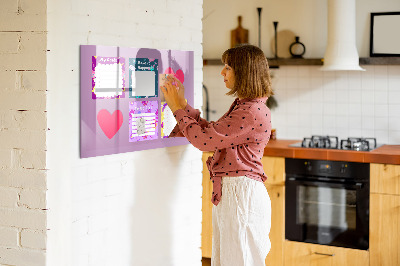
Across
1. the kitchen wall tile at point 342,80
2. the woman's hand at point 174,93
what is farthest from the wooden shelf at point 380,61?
the woman's hand at point 174,93

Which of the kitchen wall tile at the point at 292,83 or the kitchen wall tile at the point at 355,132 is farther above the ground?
the kitchen wall tile at the point at 292,83

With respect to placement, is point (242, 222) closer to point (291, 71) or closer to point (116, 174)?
point (116, 174)

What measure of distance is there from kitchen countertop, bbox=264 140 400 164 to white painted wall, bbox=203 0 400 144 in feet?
1.20

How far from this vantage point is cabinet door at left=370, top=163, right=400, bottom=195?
4.12 metres

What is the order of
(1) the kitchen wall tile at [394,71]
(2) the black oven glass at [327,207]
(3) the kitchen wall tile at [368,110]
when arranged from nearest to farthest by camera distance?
(2) the black oven glass at [327,207] < (1) the kitchen wall tile at [394,71] < (3) the kitchen wall tile at [368,110]

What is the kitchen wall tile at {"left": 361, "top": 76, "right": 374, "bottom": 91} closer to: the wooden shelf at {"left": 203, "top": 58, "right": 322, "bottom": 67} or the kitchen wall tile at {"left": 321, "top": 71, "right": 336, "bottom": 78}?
the kitchen wall tile at {"left": 321, "top": 71, "right": 336, "bottom": 78}

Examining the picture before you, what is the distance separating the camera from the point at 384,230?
13.8ft

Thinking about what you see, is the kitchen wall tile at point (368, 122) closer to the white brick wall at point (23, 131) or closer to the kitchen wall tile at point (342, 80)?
the kitchen wall tile at point (342, 80)

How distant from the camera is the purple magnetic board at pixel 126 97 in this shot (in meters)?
2.54

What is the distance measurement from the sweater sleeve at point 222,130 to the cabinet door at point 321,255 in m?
1.96

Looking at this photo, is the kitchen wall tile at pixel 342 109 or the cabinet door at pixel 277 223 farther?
the kitchen wall tile at pixel 342 109

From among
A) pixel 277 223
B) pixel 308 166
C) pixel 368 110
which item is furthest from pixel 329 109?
pixel 277 223

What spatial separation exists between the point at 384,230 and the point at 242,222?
69.3 inches

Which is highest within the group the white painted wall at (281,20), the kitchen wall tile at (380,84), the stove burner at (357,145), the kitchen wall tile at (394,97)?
the white painted wall at (281,20)
